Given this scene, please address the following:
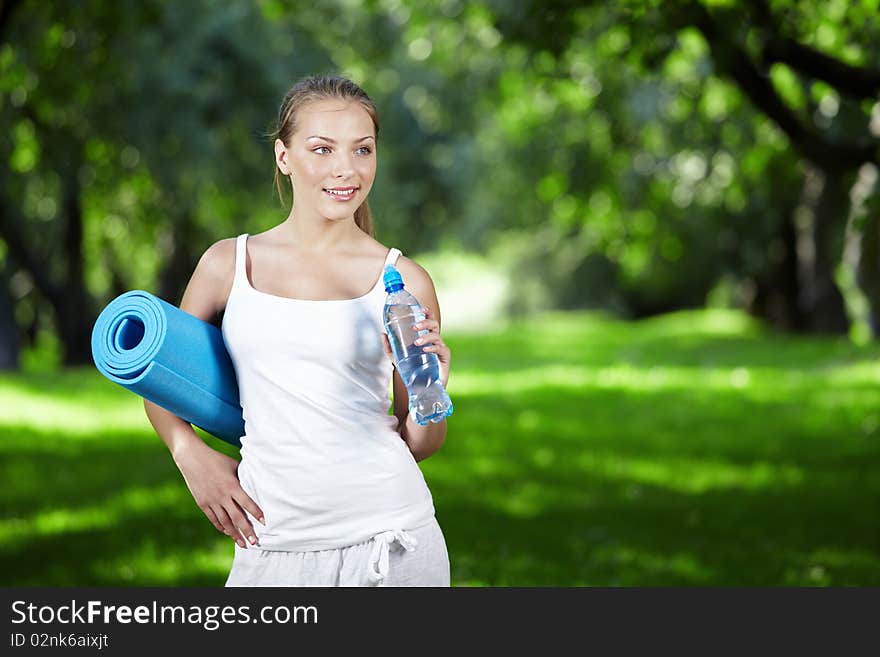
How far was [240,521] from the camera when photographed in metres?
2.74

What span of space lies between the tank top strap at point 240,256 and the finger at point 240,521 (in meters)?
0.53

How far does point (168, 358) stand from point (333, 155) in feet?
1.96

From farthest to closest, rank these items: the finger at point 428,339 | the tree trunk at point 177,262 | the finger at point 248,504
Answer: the tree trunk at point 177,262
the finger at point 248,504
the finger at point 428,339

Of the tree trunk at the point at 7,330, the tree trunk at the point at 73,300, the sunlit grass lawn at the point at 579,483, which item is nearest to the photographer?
the sunlit grass lawn at the point at 579,483

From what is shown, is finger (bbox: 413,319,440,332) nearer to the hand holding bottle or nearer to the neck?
the hand holding bottle

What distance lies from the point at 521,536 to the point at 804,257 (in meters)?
18.5

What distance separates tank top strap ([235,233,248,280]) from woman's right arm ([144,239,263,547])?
0.06 feet

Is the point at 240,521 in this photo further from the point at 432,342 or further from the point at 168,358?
the point at 432,342

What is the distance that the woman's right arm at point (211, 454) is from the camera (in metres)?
2.75

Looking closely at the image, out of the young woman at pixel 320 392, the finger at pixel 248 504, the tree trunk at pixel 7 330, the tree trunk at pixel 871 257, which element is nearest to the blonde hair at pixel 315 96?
the young woman at pixel 320 392

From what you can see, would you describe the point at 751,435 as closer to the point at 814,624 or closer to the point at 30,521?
the point at 30,521

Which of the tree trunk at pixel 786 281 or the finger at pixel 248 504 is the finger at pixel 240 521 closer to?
the finger at pixel 248 504

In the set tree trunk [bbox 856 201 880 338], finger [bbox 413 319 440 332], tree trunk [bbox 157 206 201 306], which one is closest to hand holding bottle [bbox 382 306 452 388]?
finger [bbox 413 319 440 332]

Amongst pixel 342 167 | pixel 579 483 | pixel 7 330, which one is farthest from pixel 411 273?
pixel 7 330
